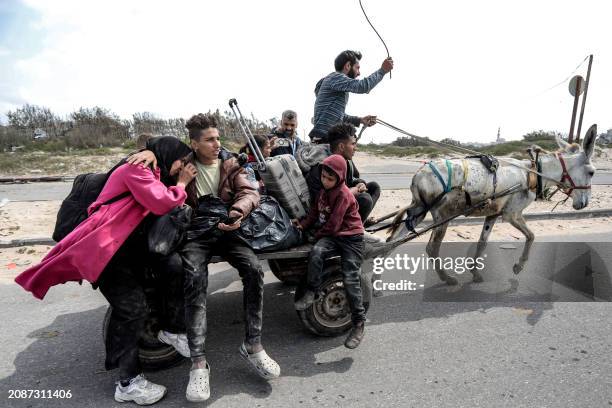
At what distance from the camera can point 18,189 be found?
11.6m

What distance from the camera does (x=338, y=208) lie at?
316cm

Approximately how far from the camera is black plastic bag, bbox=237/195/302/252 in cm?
303

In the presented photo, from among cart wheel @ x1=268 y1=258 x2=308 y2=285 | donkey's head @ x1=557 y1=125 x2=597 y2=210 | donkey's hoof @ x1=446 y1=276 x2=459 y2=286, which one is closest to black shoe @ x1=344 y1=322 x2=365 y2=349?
cart wheel @ x1=268 y1=258 x2=308 y2=285

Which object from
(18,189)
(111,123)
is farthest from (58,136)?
(18,189)

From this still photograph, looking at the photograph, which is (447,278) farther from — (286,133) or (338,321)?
(286,133)

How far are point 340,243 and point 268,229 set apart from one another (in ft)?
1.96

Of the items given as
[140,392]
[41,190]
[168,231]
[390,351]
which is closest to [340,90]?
[168,231]

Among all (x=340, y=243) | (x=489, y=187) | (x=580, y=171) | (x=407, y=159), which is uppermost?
(x=580, y=171)

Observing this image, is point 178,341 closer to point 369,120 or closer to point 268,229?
point 268,229

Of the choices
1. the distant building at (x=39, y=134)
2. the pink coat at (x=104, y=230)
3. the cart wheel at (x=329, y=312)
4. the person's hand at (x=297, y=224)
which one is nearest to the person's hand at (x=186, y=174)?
the pink coat at (x=104, y=230)

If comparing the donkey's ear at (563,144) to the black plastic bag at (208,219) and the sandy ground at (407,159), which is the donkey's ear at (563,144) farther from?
the sandy ground at (407,159)

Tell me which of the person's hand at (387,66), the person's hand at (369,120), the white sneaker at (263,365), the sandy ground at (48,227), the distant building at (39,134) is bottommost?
the sandy ground at (48,227)

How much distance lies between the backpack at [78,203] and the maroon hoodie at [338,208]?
1502mm

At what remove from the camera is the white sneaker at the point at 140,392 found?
2.51 m
